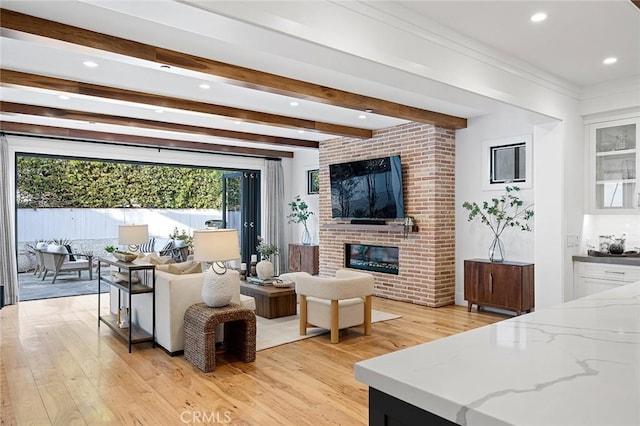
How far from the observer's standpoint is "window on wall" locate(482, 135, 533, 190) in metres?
5.64

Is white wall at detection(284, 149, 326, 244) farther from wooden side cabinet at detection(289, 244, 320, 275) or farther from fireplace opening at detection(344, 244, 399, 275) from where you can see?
fireplace opening at detection(344, 244, 399, 275)

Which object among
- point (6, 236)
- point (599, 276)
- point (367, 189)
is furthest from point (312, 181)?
point (599, 276)

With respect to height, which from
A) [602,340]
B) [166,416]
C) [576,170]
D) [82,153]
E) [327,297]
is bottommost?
[166,416]

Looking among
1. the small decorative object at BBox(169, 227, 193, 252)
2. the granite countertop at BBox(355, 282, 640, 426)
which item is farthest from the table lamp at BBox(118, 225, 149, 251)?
the granite countertop at BBox(355, 282, 640, 426)

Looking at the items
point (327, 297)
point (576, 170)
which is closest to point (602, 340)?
point (327, 297)

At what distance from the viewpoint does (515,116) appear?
18.4 ft

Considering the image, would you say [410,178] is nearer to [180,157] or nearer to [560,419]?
[180,157]

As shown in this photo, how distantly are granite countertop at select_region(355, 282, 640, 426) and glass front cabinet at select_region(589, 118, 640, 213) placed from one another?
3.68 meters

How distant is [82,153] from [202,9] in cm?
611

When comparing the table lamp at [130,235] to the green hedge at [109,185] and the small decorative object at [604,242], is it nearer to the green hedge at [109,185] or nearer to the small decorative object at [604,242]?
the green hedge at [109,185]

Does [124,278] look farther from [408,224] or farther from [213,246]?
[408,224]

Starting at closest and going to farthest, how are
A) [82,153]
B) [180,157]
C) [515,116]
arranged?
[515,116] → [82,153] → [180,157]

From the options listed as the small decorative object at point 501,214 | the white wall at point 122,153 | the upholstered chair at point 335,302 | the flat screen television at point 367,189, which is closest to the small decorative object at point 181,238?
the white wall at point 122,153

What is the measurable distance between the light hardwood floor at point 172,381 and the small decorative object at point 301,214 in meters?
4.15
